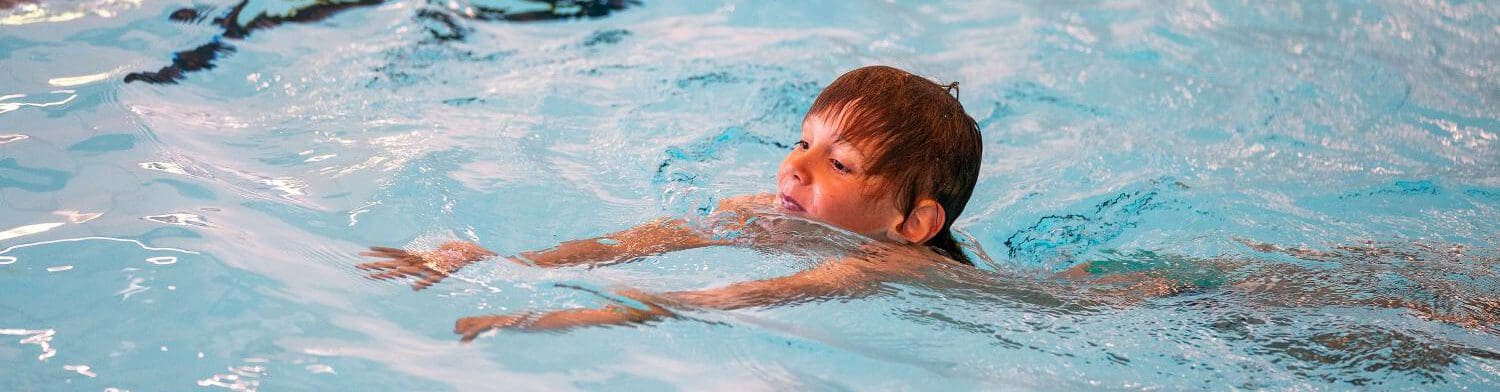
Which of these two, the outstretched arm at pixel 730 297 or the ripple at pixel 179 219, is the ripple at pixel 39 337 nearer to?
the ripple at pixel 179 219

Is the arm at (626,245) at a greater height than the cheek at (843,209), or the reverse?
the cheek at (843,209)

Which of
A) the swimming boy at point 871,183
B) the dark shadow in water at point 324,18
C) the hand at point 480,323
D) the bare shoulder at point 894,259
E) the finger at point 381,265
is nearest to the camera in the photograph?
the hand at point 480,323

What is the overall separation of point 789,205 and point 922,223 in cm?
34

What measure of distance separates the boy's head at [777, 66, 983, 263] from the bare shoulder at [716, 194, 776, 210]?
219 mm

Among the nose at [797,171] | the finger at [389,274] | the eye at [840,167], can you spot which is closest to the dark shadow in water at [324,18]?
the finger at [389,274]

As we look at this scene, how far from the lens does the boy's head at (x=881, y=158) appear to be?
3064 millimetres

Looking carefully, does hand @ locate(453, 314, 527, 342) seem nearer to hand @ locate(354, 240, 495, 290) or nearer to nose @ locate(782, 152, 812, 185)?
hand @ locate(354, 240, 495, 290)

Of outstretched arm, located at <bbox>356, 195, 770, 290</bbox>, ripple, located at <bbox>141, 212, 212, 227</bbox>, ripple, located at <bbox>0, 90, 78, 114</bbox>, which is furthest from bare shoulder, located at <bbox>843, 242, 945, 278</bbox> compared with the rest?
ripple, located at <bbox>0, 90, 78, 114</bbox>

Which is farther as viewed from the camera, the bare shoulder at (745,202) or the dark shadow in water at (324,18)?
the dark shadow in water at (324,18)

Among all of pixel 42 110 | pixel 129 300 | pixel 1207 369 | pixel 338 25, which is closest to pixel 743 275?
pixel 1207 369

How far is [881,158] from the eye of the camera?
Answer: 10.0 ft

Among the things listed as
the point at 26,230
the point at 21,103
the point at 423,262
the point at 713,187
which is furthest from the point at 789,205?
the point at 21,103

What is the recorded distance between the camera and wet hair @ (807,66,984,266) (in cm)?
306

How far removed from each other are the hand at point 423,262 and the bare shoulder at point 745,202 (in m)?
0.79
